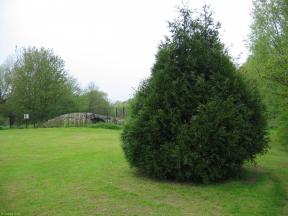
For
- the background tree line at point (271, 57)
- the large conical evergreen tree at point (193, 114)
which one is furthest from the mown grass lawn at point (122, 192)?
the background tree line at point (271, 57)

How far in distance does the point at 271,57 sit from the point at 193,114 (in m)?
5.24

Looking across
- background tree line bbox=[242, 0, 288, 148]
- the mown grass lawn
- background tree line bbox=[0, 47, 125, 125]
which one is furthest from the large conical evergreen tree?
background tree line bbox=[0, 47, 125, 125]

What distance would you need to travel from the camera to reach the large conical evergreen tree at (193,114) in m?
7.33

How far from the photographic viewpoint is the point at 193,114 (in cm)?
769

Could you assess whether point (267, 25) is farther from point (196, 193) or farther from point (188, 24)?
point (196, 193)

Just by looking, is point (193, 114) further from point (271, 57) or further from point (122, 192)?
point (271, 57)

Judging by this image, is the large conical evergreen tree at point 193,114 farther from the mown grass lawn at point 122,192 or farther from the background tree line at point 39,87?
the background tree line at point 39,87

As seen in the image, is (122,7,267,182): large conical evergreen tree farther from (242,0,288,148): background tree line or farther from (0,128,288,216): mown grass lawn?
(242,0,288,148): background tree line

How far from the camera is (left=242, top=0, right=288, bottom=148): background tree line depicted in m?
10.9

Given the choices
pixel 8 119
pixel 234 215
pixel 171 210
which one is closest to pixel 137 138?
pixel 171 210

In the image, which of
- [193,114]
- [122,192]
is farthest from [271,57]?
[122,192]

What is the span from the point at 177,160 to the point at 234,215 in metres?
2.00

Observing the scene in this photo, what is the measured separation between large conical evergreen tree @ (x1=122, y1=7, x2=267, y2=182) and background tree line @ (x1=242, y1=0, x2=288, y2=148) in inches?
117

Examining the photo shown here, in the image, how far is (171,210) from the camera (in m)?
5.80
